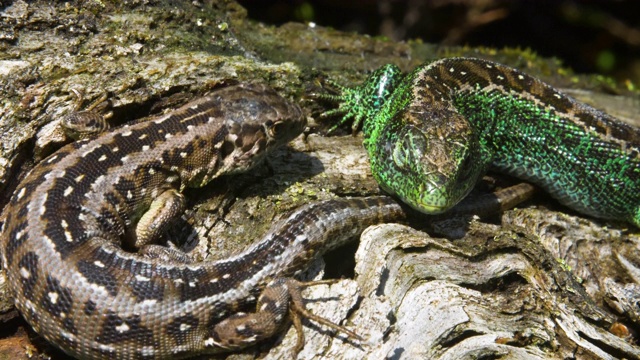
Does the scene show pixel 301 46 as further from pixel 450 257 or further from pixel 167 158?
pixel 450 257

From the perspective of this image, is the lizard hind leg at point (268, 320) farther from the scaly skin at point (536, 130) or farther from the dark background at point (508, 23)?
the dark background at point (508, 23)

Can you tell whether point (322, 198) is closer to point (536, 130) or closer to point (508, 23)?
point (536, 130)

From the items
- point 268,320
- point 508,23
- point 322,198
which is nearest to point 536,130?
point 322,198

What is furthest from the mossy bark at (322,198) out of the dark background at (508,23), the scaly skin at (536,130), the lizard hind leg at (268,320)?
the dark background at (508,23)

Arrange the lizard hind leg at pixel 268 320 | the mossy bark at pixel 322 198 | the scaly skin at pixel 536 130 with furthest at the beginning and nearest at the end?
1. the scaly skin at pixel 536 130
2. the mossy bark at pixel 322 198
3. the lizard hind leg at pixel 268 320

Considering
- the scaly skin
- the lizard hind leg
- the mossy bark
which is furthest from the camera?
the scaly skin

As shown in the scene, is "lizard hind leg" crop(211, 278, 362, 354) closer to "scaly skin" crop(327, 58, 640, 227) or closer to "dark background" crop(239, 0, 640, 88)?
"scaly skin" crop(327, 58, 640, 227)

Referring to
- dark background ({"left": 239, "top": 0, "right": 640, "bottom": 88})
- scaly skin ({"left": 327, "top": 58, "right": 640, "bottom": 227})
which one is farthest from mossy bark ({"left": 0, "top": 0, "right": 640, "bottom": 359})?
dark background ({"left": 239, "top": 0, "right": 640, "bottom": 88})

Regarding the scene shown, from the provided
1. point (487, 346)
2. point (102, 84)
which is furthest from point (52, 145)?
point (487, 346)
